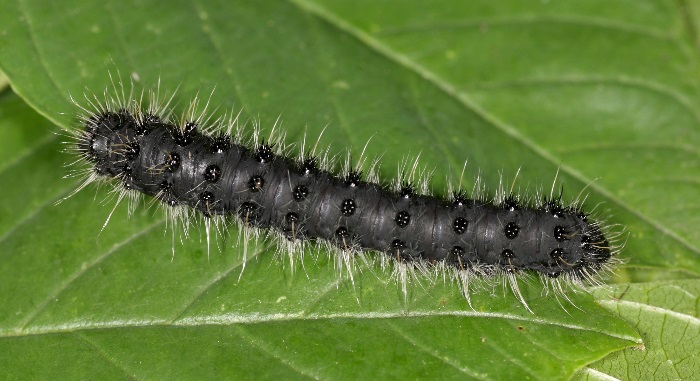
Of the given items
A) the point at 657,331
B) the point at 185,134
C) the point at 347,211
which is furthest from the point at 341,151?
the point at 657,331

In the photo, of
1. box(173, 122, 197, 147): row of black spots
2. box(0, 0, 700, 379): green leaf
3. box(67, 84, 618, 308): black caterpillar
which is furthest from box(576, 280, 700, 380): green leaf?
box(173, 122, 197, 147): row of black spots

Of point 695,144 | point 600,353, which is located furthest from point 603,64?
point 600,353

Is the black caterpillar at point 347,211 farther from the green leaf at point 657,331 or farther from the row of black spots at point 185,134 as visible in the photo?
the green leaf at point 657,331

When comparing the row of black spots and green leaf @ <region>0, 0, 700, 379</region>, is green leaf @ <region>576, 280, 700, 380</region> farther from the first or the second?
the row of black spots

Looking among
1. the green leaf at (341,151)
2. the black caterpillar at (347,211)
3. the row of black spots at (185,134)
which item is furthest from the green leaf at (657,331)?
the row of black spots at (185,134)

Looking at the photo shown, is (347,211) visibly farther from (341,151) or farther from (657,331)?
(657,331)

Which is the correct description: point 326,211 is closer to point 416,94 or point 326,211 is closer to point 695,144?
point 416,94
